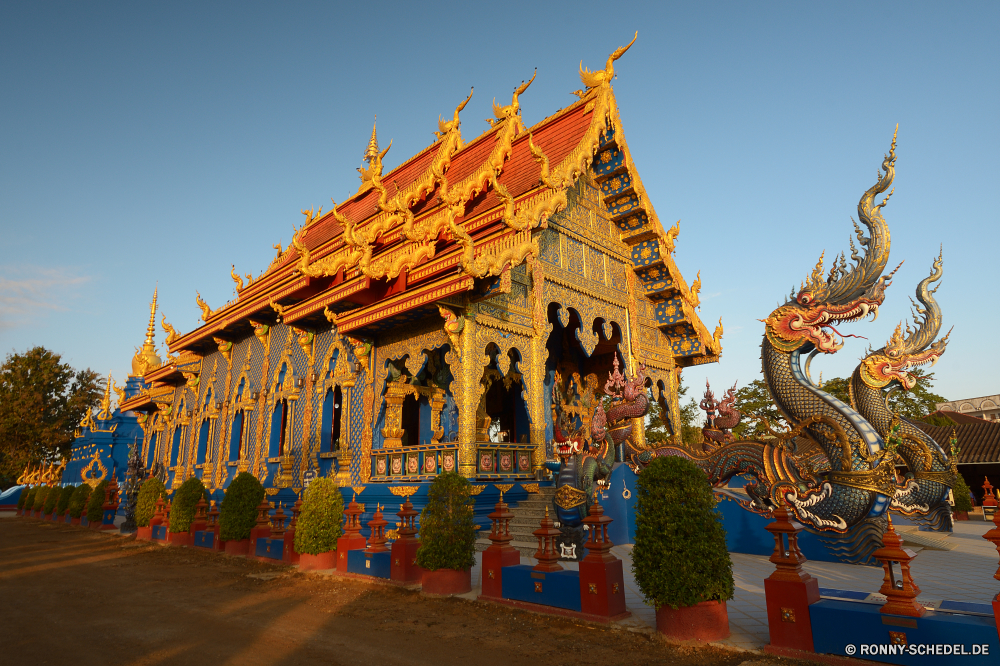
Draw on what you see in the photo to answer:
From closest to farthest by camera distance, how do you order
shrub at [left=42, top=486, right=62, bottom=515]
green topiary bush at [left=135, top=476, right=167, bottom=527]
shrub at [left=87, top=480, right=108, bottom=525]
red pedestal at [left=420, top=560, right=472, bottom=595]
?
1. red pedestal at [left=420, top=560, right=472, bottom=595]
2. green topiary bush at [left=135, top=476, right=167, bottom=527]
3. shrub at [left=87, top=480, right=108, bottom=525]
4. shrub at [left=42, top=486, right=62, bottom=515]

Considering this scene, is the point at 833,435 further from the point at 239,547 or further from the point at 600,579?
the point at 239,547

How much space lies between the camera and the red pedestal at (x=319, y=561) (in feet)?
25.9

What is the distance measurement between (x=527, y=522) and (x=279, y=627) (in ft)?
15.9

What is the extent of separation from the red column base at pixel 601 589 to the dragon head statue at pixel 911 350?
5186 mm

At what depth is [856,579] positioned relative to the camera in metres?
5.88

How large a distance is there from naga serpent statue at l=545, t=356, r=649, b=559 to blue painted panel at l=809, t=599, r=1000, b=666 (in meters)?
3.14

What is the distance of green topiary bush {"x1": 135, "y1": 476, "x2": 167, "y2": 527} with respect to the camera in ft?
42.8

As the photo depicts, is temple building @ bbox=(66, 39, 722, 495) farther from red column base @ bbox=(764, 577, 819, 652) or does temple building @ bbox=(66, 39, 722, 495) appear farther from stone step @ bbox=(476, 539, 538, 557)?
red column base @ bbox=(764, 577, 819, 652)

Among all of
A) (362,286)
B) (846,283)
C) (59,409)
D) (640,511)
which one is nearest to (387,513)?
(362,286)

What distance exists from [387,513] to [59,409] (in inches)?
1463

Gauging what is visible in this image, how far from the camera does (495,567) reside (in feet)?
18.5

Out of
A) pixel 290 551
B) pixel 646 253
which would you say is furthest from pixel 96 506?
pixel 646 253

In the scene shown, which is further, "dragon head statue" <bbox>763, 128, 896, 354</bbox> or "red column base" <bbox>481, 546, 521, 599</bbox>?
"dragon head statue" <bbox>763, 128, 896, 354</bbox>

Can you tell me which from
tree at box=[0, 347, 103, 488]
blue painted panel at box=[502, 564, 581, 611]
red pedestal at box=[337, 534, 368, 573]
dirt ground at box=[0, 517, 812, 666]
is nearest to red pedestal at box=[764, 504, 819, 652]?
dirt ground at box=[0, 517, 812, 666]
